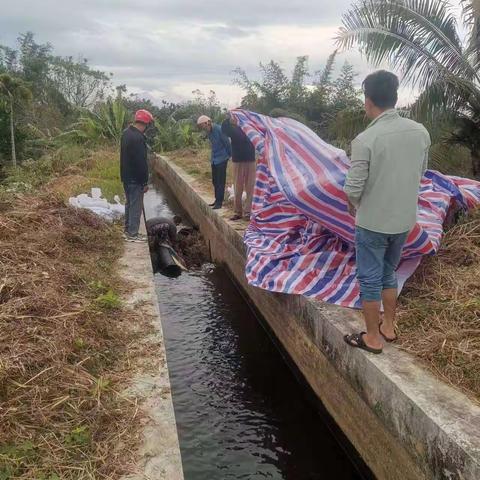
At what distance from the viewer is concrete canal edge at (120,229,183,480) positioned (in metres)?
2.99

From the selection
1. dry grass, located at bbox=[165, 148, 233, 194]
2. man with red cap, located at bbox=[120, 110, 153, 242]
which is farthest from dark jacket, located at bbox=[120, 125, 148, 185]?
dry grass, located at bbox=[165, 148, 233, 194]

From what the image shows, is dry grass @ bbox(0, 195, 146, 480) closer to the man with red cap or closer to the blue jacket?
the man with red cap

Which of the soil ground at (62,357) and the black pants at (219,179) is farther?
the black pants at (219,179)

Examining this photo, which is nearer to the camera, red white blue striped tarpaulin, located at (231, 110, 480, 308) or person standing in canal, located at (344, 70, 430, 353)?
person standing in canal, located at (344, 70, 430, 353)

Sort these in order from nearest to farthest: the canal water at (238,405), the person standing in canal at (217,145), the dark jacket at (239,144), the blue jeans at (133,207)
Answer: the canal water at (238,405) → the blue jeans at (133,207) → the dark jacket at (239,144) → the person standing in canal at (217,145)

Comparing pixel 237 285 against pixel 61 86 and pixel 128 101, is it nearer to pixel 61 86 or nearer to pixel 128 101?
pixel 128 101

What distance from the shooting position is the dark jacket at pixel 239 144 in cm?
823

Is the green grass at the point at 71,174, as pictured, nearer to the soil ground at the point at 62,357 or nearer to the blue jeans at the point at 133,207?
the blue jeans at the point at 133,207

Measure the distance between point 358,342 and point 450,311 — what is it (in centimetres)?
86

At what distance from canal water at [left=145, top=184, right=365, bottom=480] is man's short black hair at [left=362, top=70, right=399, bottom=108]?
294 cm

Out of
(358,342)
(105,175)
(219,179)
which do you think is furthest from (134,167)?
(105,175)

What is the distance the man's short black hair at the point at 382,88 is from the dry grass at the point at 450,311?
1.77 metres

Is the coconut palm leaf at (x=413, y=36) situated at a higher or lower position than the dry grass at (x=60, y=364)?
higher

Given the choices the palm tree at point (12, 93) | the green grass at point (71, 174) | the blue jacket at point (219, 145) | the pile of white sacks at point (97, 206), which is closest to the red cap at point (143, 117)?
the blue jacket at point (219, 145)
